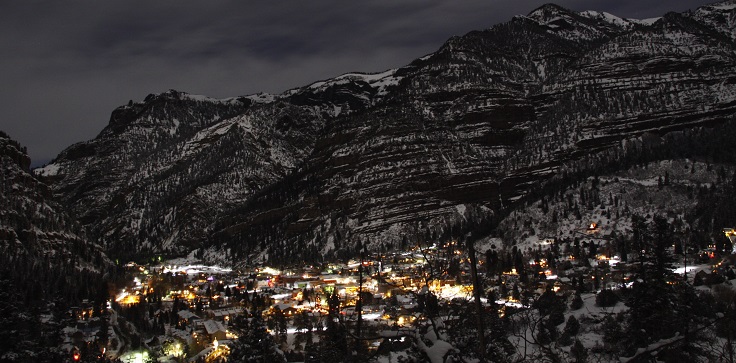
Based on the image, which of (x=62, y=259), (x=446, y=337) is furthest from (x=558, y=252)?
(x=446, y=337)

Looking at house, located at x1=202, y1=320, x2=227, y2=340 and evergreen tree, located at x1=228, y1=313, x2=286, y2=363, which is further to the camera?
house, located at x1=202, y1=320, x2=227, y2=340

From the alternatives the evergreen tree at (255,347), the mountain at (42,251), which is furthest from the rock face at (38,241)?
the evergreen tree at (255,347)

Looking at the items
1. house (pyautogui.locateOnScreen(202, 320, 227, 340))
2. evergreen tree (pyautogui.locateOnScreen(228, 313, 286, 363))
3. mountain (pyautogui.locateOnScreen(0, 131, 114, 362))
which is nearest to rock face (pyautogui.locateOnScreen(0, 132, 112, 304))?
mountain (pyautogui.locateOnScreen(0, 131, 114, 362))

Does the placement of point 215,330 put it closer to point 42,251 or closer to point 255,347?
point 255,347

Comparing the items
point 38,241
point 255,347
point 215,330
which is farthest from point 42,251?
point 255,347

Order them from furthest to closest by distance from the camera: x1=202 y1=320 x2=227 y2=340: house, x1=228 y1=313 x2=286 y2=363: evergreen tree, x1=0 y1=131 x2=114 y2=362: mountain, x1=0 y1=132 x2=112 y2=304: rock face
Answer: x1=0 y1=132 x2=112 y2=304: rock face, x1=0 y1=131 x2=114 y2=362: mountain, x1=202 y1=320 x2=227 y2=340: house, x1=228 y1=313 x2=286 y2=363: evergreen tree

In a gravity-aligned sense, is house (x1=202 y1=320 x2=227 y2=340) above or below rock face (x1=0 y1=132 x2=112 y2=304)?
below

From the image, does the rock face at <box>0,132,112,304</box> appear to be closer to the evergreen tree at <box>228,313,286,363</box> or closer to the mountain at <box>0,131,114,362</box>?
the mountain at <box>0,131,114,362</box>

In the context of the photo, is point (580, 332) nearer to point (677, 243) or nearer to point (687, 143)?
point (677, 243)

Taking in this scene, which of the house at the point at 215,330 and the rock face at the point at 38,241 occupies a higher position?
the rock face at the point at 38,241

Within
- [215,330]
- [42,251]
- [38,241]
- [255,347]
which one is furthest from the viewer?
[38,241]

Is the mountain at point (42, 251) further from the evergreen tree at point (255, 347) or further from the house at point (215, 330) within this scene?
the evergreen tree at point (255, 347)
